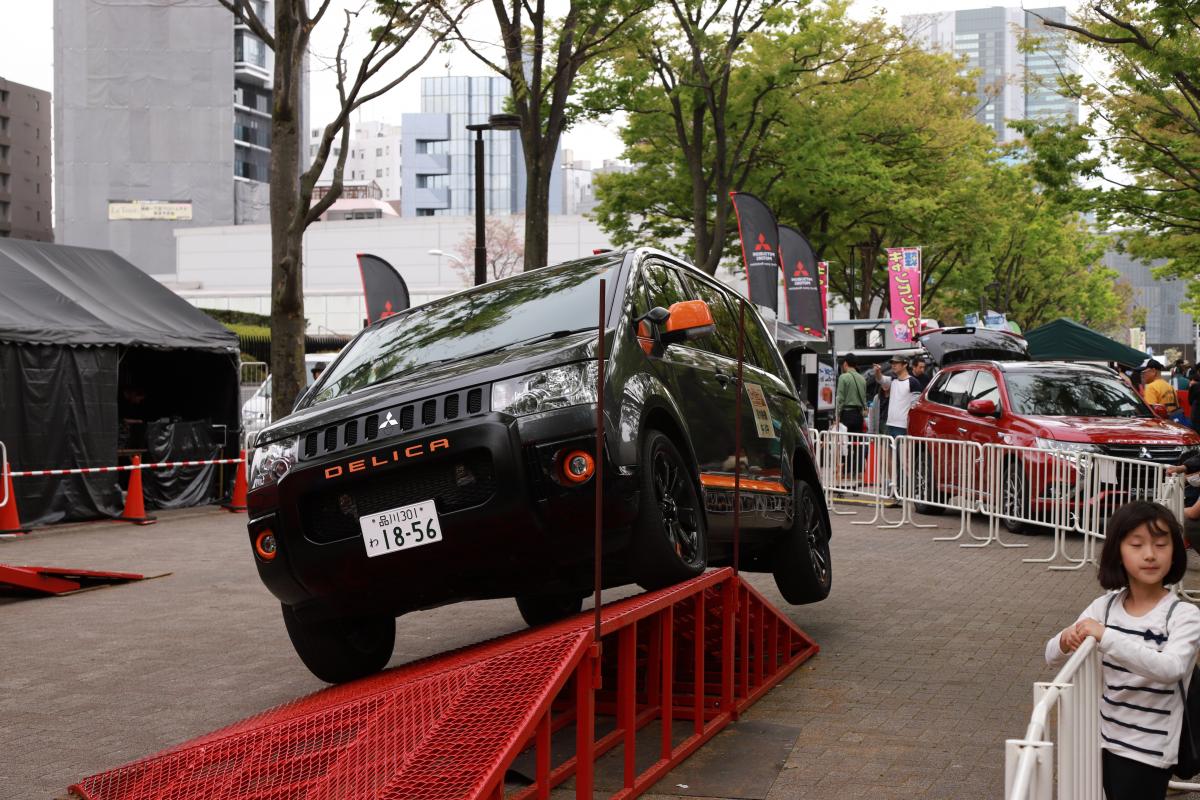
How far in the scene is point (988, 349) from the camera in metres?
29.5

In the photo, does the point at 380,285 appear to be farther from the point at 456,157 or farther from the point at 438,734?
the point at 456,157

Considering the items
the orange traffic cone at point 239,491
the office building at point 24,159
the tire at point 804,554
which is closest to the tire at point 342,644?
the tire at point 804,554

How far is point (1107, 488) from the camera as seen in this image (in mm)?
13078

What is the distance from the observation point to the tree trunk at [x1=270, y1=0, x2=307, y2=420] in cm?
1812

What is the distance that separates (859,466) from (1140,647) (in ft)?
50.6

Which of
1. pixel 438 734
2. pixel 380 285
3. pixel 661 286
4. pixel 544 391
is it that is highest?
pixel 380 285

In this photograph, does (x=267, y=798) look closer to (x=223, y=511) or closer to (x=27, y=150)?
(x=223, y=511)

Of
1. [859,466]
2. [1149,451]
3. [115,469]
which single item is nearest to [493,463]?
[1149,451]

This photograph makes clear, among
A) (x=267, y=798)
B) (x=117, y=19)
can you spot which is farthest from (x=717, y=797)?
(x=117, y=19)

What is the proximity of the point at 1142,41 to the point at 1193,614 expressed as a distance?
1274cm

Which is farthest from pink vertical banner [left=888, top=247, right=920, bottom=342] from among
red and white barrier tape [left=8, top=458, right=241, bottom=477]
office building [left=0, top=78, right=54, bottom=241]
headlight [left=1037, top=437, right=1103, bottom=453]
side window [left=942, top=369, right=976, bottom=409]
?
office building [left=0, top=78, right=54, bottom=241]

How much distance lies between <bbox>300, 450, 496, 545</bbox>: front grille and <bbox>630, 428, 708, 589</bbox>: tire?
2.38 feet

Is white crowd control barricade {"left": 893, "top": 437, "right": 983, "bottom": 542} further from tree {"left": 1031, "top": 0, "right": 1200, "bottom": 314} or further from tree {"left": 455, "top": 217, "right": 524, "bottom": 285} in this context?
tree {"left": 455, "top": 217, "right": 524, "bottom": 285}

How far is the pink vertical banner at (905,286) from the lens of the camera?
38.2 m
